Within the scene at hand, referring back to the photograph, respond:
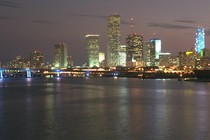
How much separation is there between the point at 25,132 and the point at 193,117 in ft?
44.3

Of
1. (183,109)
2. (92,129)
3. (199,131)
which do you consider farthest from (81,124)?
(183,109)

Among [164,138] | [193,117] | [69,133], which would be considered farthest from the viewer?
[193,117]

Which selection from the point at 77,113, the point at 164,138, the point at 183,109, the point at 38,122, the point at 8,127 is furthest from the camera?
the point at 183,109

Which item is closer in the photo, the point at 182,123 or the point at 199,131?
the point at 199,131

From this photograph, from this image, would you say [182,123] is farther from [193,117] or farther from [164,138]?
[164,138]

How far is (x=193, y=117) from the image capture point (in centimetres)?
3073

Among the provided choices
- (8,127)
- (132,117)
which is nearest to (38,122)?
(8,127)

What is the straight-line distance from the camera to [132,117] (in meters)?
30.9

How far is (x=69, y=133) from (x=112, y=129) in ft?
9.74

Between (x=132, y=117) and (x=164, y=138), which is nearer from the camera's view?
(x=164, y=138)

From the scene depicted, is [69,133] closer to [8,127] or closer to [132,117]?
[8,127]

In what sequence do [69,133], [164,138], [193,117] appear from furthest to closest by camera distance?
[193,117]
[69,133]
[164,138]

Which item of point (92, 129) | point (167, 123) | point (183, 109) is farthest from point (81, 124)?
point (183, 109)

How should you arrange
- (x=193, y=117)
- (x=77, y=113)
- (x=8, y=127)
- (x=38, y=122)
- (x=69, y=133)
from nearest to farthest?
(x=69, y=133) → (x=8, y=127) → (x=38, y=122) → (x=193, y=117) → (x=77, y=113)
